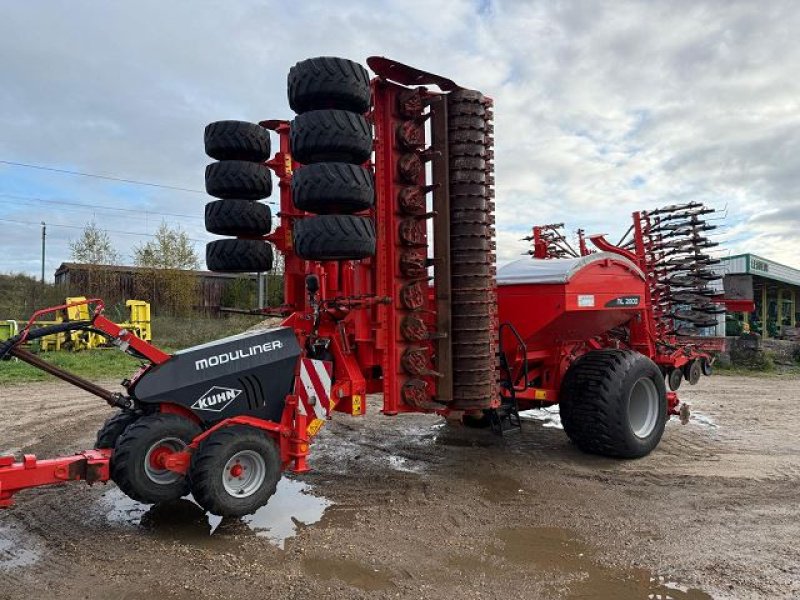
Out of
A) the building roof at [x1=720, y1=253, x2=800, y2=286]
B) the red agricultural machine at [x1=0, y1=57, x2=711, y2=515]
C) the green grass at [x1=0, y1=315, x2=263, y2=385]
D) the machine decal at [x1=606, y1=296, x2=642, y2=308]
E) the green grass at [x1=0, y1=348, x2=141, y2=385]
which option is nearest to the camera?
the red agricultural machine at [x1=0, y1=57, x2=711, y2=515]

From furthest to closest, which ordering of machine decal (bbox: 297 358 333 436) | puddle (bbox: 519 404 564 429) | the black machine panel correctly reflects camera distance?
puddle (bbox: 519 404 564 429)
machine decal (bbox: 297 358 333 436)
the black machine panel

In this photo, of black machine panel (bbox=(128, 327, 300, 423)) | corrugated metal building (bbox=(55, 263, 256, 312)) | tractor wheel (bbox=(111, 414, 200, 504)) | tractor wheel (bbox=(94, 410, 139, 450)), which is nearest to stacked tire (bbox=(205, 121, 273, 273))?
black machine panel (bbox=(128, 327, 300, 423))

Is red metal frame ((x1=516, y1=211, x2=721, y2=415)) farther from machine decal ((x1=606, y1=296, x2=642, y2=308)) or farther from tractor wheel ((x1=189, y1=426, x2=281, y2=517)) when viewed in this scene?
tractor wheel ((x1=189, y1=426, x2=281, y2=517))

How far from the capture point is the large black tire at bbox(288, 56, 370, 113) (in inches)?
167

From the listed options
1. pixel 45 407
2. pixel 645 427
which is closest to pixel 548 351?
pixel 645 427

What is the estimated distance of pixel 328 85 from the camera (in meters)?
4.24

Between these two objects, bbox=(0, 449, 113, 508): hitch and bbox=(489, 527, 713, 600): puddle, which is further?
bbox=(0, 449, 113, 508): hitch

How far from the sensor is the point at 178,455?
3.98 meters

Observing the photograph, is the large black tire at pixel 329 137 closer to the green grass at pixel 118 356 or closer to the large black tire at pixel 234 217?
the large black tire at pixel 234 217

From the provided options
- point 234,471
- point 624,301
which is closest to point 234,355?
point 234,471

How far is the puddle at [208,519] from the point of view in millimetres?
4039

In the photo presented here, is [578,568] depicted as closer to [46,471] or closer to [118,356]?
[46,471]

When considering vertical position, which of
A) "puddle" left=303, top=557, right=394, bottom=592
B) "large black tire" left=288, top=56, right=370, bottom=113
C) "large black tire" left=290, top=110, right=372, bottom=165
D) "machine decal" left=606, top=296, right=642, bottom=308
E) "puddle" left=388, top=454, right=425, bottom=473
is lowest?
"puddle" left=303, top=557, right=394, bottom=592

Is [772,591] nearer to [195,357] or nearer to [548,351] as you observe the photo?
[548,351]
